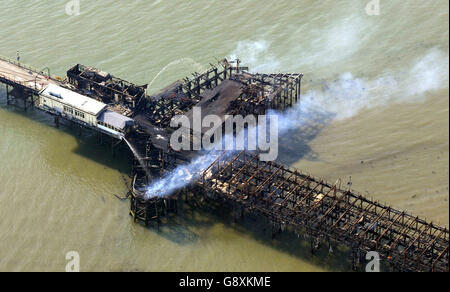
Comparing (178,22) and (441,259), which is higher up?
(178,22)

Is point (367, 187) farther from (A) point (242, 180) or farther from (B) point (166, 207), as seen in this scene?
(B) point (166, 207)

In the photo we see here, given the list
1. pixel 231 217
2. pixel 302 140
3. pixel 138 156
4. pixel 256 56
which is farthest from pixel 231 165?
pixel 256 56

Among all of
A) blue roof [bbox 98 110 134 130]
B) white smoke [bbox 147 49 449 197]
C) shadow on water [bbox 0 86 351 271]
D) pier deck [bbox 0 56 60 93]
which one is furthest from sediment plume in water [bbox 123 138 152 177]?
white smoke [bbox 147 49 449 197]

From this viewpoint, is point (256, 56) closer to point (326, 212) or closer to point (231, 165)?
point (231, 165)

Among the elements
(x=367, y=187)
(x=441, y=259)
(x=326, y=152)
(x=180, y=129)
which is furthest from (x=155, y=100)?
(x=441, y=259)

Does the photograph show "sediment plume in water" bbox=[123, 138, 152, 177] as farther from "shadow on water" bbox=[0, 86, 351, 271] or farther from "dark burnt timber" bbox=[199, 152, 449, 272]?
"dark burnt timber" bbox=[199, 152, 449, 272]

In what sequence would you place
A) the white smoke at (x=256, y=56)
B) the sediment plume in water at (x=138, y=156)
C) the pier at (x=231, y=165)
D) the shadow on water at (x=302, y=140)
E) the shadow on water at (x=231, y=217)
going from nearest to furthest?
the pier at (x=231, y=165)
the shadow on water at (x=231, y=217)
the sediment plume in water at (x=138, y=156)
the shadow on water at (x=302, y=140)
the white smoke at (x=256, y=56)

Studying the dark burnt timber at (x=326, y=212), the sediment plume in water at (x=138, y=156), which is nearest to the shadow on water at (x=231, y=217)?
the dark burnt timber at (x=326, y=212)

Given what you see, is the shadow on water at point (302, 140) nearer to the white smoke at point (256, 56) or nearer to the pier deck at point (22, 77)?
the white smoke at point (256, 56)
